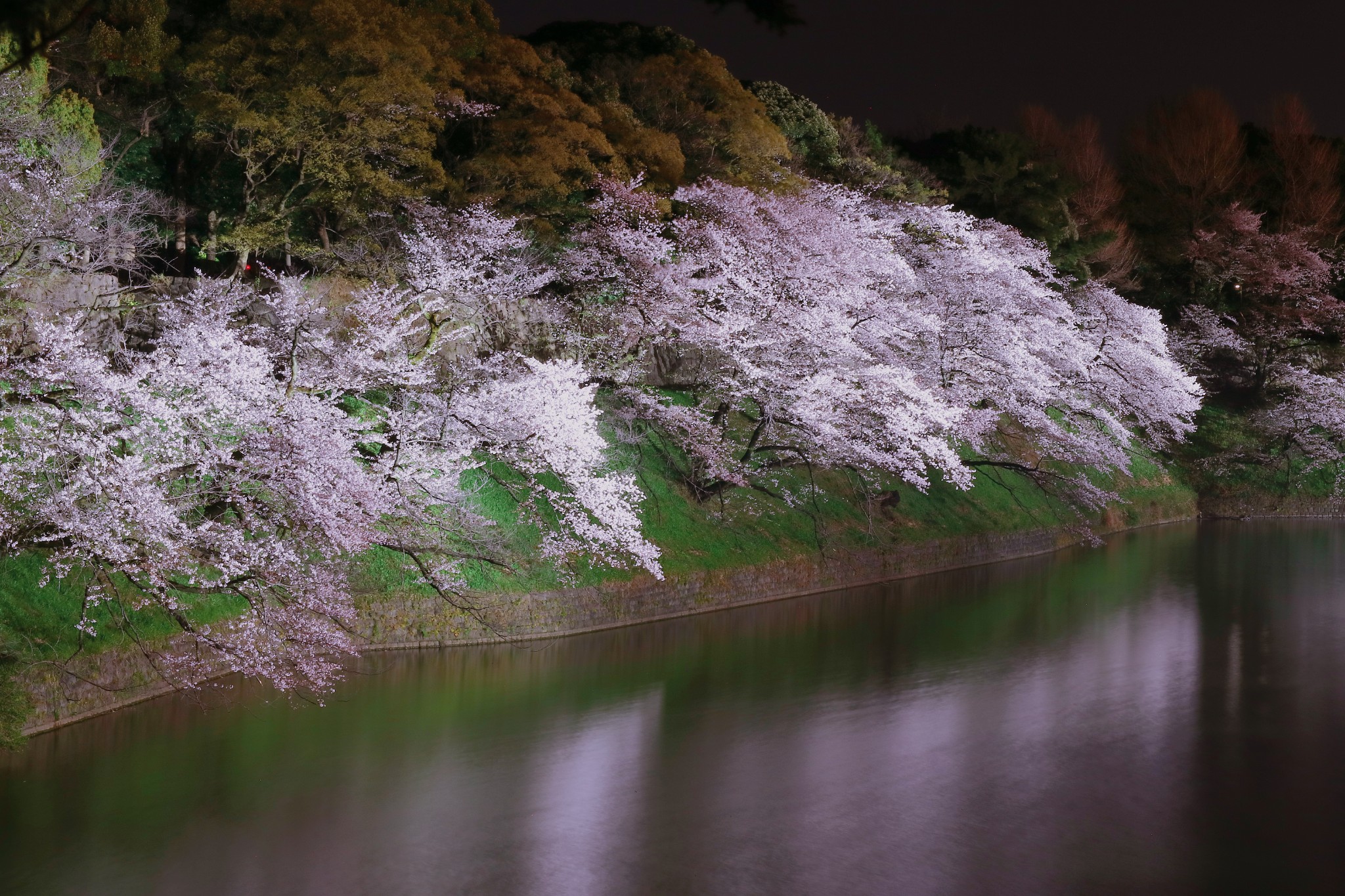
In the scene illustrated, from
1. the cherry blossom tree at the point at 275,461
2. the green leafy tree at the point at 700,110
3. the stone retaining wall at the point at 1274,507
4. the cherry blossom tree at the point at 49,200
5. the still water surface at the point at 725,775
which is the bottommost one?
the still water surface at the point at 725,775

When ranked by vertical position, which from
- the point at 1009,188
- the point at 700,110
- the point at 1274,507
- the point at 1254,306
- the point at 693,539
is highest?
the point at 1009,188

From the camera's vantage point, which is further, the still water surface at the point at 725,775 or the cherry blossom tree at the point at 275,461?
the cherry blossom tree at the point at 275,461

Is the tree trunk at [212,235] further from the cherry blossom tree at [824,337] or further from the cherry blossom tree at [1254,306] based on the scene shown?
the cherry blossom tree at [1254,306]

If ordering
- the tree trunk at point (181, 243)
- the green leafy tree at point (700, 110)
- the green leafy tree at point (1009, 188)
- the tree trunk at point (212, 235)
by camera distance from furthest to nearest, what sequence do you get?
1. the green leafy tree at point (1009, 188)
2. the green leafy tree at point (700, 110)
3. the tree trunk at point (181, 243)
4. the tree trunk at point (212, 235)

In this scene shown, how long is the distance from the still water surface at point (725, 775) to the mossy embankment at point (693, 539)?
0.73m

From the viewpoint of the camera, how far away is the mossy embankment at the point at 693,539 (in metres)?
10.0

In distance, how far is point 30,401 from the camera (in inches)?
383

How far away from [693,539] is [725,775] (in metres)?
7.14

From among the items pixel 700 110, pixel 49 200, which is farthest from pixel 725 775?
pixel 700 110

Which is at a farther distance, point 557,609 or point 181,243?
point 181,243

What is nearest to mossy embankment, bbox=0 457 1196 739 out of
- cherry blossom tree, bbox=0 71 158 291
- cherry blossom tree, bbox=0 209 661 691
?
cherry blossom tree, bbox=0 209 661 691

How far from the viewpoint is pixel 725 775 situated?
403 inches

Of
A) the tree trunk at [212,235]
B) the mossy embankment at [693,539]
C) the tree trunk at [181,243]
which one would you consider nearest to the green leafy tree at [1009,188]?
the mossy embankment at [693,539]

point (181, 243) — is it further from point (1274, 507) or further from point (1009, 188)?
point (1274, 507)
